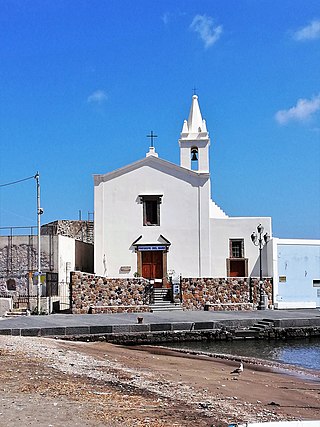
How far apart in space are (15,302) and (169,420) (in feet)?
94.1

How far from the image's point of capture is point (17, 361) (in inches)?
596

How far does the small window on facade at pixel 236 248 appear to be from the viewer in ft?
132

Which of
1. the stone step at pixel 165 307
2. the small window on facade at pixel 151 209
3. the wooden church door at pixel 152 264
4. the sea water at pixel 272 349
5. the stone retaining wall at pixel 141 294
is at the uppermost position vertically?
the small window on facade at pixel 151 209

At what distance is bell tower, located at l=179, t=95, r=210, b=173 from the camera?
41562mm

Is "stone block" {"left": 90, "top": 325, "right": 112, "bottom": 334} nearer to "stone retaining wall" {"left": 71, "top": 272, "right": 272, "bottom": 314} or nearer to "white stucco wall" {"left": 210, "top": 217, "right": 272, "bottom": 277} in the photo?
"stone retaining wall" {"left": 71, "top": 272, "right": 272, "bottom": 314}

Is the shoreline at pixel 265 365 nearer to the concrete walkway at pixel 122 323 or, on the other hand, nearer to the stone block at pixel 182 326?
the stone block at pixel 182 326

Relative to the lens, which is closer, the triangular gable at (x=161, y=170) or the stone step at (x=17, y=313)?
the stone step at (x=17, y=313)

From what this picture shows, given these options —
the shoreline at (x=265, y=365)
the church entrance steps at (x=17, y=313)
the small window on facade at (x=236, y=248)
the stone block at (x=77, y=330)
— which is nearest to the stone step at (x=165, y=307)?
the small window on facade at (x=236, y=248)

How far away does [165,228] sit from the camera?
132 ft

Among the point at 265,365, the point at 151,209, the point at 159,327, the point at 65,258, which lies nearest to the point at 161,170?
the point at 151,209

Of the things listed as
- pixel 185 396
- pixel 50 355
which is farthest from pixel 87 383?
pixel 50 355

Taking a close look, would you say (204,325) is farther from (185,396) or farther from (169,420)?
(169,420)

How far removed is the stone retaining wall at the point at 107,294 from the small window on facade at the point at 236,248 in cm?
718

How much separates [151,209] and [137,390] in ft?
93.8
